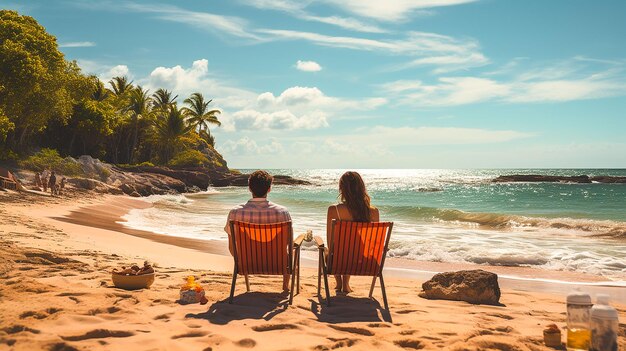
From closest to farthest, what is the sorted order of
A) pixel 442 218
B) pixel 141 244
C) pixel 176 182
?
1. pixel 141 244
2. pixel 442 218
3. pixel 176 182

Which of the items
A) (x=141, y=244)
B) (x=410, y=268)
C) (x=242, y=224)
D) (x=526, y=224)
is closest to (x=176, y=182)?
(x=526, y=224)

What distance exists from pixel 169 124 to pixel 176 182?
12.5 metres

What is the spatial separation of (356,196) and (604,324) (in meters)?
2.77

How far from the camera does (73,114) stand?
37438 millimetres

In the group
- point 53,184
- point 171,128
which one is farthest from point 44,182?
point 171,128

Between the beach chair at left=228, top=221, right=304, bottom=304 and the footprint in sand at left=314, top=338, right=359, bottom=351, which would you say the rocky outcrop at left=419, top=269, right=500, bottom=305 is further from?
the footprint in sand at left=314, top=338, right=359, bottom=351

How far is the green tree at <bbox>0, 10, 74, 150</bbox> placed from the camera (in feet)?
69.6

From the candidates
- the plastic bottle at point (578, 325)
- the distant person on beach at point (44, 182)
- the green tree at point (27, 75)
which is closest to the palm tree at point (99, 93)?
the green tree at point (27, 75)

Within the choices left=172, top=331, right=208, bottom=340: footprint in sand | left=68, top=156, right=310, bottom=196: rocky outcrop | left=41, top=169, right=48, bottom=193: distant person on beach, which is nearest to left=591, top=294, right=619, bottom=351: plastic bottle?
left=172, top=331, right=208, bottom=340: footprint in sand

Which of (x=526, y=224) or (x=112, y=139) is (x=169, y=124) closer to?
(x=112, y=139)

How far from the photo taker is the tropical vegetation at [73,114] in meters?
22.2

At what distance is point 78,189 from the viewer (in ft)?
79.0

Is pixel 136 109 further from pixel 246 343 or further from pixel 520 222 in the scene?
pixel 246 343

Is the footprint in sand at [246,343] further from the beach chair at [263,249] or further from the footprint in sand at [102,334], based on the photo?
the beach chair at [263,249]
